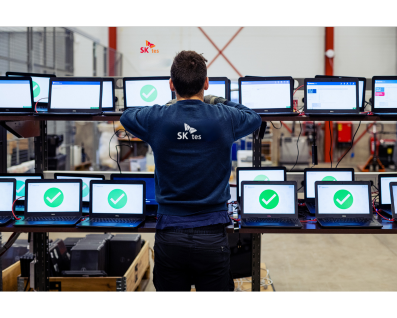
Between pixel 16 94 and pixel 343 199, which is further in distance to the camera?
pixel 16 94

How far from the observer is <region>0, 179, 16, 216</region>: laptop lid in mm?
2299

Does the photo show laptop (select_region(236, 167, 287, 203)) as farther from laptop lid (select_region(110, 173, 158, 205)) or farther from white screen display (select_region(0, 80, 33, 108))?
white screen display (select_region(0, 80, 33, 108))

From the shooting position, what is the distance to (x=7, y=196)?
7.59ft

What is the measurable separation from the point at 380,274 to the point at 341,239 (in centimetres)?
105

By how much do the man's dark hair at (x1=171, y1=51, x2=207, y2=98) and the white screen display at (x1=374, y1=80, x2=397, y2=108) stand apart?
1.44 m

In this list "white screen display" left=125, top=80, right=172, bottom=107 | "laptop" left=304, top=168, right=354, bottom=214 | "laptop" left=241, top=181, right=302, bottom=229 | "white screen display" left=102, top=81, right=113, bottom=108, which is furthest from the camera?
"white screen display" left=102, top=81, right=113, bottom=108

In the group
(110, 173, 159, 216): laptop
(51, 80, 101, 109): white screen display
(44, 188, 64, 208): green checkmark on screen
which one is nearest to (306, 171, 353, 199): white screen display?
(110, 173, 159, 216): laptop

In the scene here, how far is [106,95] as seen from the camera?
2814 millimetres

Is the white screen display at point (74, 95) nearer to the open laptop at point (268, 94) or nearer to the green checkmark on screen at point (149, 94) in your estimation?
the green checkmark on screen at point (149, 94)

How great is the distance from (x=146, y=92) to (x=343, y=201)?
157 cm

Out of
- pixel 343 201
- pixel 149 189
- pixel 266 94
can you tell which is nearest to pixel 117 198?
pixel 149 189

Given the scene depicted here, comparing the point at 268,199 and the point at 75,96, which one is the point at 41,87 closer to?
the point at 75,96
